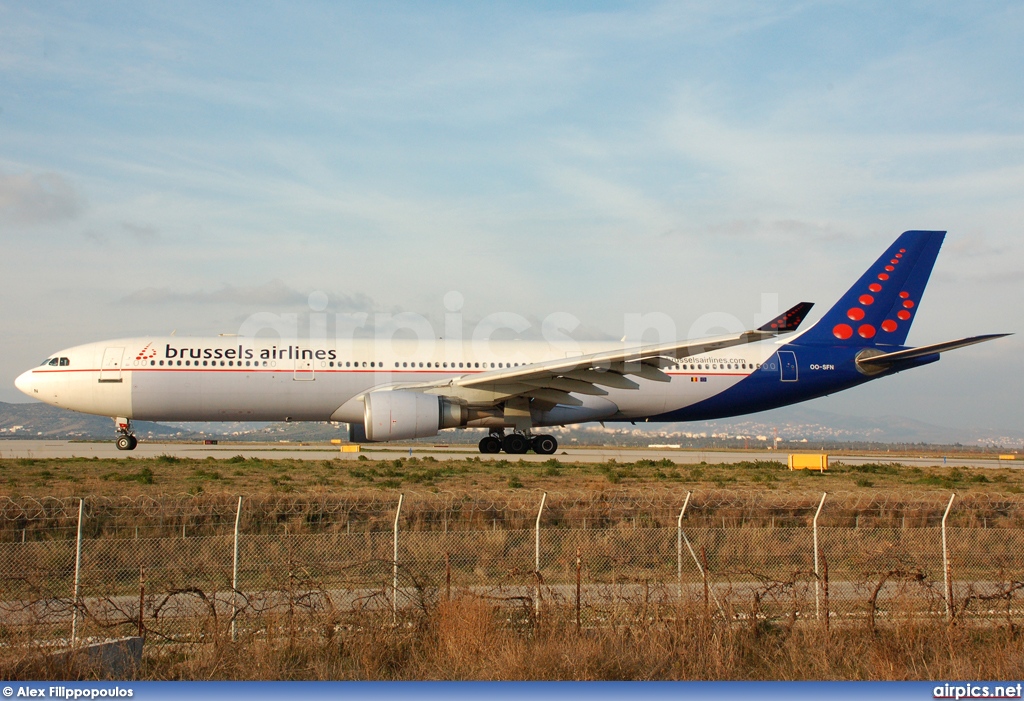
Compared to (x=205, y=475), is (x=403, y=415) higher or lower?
higher

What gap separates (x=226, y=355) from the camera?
26812 mm

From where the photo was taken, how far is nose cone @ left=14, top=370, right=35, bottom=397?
2764cm

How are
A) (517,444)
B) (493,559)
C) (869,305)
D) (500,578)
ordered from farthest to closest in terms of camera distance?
(869,305), (517,444), (493,559), (500,578)

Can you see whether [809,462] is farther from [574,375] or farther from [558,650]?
[558,650]

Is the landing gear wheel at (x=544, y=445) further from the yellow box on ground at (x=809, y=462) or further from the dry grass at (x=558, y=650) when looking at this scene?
the dry grass at (x=558, y=650)

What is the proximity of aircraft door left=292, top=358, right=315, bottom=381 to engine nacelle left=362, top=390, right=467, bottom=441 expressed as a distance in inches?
98.0

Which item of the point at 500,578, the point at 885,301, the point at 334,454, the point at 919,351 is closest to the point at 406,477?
the point at 500,578

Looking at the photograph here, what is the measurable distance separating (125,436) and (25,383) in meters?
3.54

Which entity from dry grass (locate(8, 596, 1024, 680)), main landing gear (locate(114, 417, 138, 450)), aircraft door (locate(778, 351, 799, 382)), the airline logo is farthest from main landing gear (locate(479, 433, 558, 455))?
dry grass (locate(8, 596, 1024, 680))

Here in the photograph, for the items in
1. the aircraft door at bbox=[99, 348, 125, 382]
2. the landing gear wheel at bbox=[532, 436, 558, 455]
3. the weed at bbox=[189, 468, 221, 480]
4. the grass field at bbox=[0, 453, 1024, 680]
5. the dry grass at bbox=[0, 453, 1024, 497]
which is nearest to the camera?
the grass field at bbox=[0, 453, 1024, 680]

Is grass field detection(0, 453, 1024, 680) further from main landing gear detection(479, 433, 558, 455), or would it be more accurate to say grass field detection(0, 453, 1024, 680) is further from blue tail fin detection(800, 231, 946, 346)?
blue tail fin detection(800, 231, 946, 346)

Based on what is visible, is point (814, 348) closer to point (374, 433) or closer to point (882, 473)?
point (882, 473)

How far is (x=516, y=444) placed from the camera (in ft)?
93.4

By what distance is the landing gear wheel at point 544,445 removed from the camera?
29031mm
